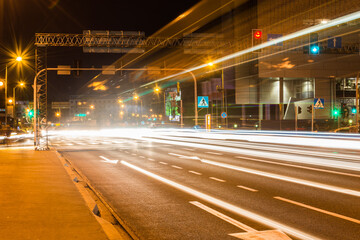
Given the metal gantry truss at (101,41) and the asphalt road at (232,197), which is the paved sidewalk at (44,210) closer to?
the asphalt road at (232,197)

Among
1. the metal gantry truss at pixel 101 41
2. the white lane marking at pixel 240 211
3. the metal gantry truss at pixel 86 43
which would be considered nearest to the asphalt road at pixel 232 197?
the white lane marking at pixel 240 211

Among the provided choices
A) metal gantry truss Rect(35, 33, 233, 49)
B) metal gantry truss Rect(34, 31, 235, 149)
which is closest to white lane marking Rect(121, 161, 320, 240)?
metal gantry truss Rect(34, 31, 235, 149)

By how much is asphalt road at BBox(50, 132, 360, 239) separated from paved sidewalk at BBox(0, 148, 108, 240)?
92 cm

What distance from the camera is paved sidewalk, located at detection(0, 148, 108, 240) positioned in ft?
17.2

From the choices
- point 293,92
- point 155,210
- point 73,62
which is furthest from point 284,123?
point 155,210

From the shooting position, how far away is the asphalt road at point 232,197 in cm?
619

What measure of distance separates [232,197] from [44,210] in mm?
4395

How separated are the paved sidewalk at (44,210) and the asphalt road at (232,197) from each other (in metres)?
0.92

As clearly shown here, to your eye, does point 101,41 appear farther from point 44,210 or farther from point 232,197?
point 44,210

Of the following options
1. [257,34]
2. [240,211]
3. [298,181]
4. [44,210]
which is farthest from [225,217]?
[257,34]

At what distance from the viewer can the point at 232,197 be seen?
8.76 meters

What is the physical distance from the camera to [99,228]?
18.0 ft

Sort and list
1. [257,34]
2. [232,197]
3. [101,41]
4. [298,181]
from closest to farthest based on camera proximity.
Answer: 1. [232,197]
2. [298,181]
3. [257,34]
4. [101,41]

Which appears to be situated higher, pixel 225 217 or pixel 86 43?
pixel 86 43
